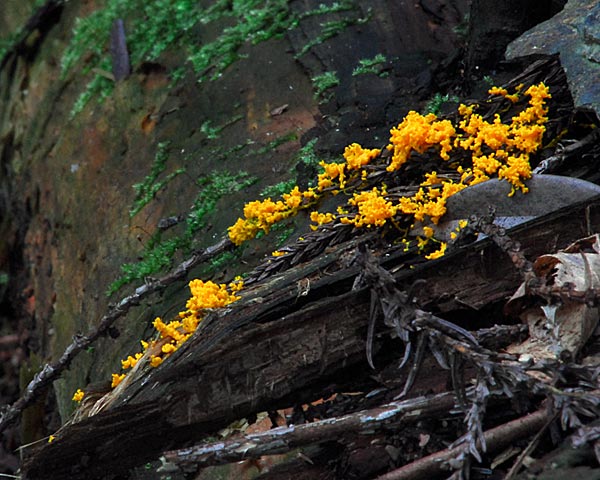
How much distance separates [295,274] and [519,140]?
2.89ft

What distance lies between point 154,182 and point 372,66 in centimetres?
118

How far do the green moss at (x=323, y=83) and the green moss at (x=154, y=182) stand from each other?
726 millimetres

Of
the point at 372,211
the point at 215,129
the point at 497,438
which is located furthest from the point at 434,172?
the point at 215,129

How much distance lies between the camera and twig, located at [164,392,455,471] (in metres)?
1.78

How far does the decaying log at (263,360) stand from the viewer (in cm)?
204

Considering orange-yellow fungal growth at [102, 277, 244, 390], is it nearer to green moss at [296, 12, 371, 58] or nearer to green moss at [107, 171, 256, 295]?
green moss at [107, 171, 256, 295]

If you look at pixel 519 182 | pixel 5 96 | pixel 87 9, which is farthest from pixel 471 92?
pixel 5 96

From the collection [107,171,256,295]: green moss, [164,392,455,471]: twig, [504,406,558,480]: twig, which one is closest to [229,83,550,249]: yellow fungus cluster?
[107,171,256,295]: green moss

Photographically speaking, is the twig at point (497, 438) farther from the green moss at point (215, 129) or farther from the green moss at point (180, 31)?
the green moss at point (180, 31)

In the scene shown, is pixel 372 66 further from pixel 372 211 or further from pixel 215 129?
pixel 372 211

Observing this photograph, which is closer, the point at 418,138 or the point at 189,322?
the point at 189,322

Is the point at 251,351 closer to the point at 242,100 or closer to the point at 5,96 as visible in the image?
the point at 242,100

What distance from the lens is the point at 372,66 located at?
3.54m

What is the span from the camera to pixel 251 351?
2.09m
